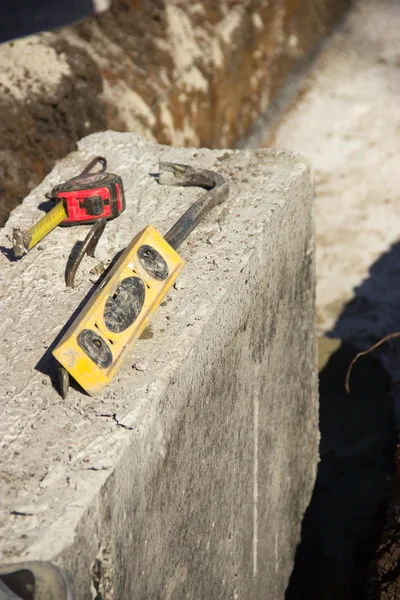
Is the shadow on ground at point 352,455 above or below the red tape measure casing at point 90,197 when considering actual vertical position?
below

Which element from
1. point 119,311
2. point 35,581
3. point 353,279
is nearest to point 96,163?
point 119,311

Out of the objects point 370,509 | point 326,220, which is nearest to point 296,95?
point 326,220

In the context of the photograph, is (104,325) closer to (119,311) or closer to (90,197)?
(119,311)

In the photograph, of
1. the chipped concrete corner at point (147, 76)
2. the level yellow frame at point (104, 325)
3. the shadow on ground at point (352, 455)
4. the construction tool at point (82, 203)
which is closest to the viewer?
the level yellow frame at point (104, 325)

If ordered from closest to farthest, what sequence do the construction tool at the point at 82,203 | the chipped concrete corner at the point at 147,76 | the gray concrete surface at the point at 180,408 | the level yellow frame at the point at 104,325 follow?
1. the gray concrete surface at the point at 180,408
2. the level yellow frame at the point at 104,325
3. the construction tool at the point at 82,203
4. the chipped concrete corner at the point at 147,76

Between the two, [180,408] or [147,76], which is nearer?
[180,408]

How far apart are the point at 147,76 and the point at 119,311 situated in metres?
2.20

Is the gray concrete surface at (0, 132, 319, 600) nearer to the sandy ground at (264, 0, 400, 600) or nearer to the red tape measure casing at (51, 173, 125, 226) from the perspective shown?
the red tape measure casing at (51, 173, 125, 226)

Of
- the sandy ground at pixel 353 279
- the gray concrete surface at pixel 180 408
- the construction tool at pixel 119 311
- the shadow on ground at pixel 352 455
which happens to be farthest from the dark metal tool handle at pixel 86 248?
the shadow on ground at pixel 352 455

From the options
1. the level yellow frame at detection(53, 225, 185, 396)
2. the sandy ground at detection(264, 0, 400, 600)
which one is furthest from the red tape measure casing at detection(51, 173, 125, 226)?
the sandy ground at detection(264, 0, 400, 600)

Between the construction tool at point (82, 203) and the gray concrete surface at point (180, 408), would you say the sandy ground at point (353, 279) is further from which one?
the construction tool at point (82, 203)

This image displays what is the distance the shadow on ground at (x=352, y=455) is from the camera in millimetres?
2467

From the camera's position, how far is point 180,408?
145cm

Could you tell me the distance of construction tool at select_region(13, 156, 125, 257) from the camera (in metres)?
1.73
